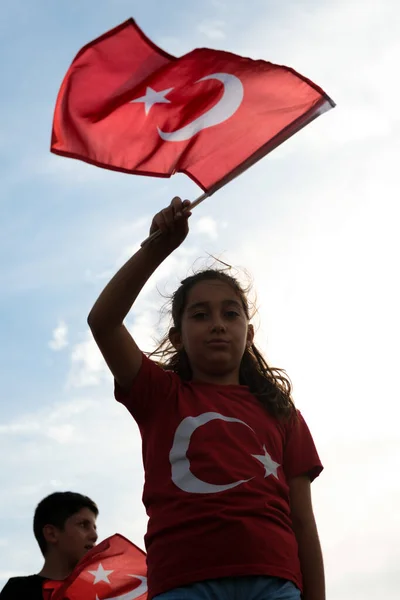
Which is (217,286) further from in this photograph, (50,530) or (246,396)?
(50,530)

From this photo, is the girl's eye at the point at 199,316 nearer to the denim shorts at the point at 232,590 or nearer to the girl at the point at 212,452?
the girl at the point at 212,452

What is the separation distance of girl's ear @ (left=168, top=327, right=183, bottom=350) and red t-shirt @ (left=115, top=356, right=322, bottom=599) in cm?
49

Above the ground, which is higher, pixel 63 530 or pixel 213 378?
pixel 63 530

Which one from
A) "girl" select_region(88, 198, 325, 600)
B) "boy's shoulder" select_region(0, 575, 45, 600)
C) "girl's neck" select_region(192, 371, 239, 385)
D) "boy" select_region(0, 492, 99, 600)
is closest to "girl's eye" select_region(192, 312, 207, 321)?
"girl" select_region(88, 198, 325, 600)

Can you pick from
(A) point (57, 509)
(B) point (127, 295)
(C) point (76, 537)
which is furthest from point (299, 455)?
(A) point (57, 509)

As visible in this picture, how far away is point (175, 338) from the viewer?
484 cm

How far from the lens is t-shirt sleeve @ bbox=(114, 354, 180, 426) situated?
4121 mm

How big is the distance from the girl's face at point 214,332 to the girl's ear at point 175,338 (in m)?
0.16

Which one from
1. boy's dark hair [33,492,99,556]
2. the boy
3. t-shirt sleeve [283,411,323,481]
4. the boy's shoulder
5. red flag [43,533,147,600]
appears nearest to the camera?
t-shirt sleeve [283,411,323,481]

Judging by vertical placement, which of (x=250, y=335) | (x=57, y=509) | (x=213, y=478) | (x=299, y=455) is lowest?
(x=213, y=478)

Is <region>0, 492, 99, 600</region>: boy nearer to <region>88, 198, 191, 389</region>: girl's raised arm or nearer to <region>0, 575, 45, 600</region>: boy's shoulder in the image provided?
<region>0, 575, 45, 600</region>: boy's shoulder

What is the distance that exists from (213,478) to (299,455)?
0.64 metres

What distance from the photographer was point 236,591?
3592mm

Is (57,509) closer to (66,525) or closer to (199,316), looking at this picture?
(66,525)
